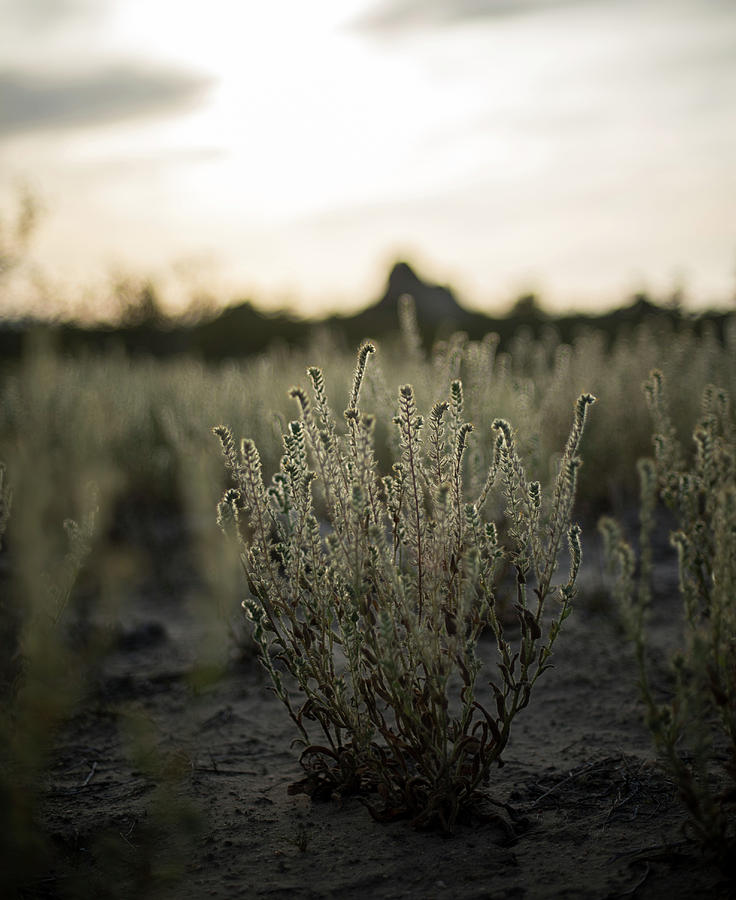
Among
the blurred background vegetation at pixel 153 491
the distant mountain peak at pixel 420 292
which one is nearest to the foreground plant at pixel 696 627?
the blurred background vegetation at pixel 153 491

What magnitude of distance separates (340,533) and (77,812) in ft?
3.78

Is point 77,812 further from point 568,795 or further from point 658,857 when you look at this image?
point 658,857

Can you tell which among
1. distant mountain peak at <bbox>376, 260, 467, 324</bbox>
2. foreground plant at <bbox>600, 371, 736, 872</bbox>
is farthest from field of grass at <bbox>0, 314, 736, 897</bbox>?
distant mountain peak at <bbox>376, 260, 467, 324</bbox>

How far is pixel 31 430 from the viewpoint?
596cm

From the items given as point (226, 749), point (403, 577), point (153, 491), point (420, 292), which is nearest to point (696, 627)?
point (403, 577)

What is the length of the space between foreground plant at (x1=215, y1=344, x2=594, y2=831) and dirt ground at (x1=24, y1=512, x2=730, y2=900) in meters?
0.14

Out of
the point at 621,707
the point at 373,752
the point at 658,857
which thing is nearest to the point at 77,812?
the point at 373,752

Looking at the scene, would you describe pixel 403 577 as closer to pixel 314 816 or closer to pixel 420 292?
pixel 314 816

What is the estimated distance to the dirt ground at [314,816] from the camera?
171 cm

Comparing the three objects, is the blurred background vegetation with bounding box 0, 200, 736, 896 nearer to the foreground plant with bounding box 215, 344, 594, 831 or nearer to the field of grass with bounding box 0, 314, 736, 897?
the field of grass with bounding box 0, 314, 736, 897

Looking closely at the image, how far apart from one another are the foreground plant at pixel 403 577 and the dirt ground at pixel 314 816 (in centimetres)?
14

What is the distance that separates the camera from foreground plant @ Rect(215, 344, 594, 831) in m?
1.81

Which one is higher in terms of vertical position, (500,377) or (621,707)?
(500,377)

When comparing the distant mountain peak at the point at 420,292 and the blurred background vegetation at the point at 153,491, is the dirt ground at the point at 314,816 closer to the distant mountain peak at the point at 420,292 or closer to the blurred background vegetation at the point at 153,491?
the blurred background vegetation at the point at 153,491
